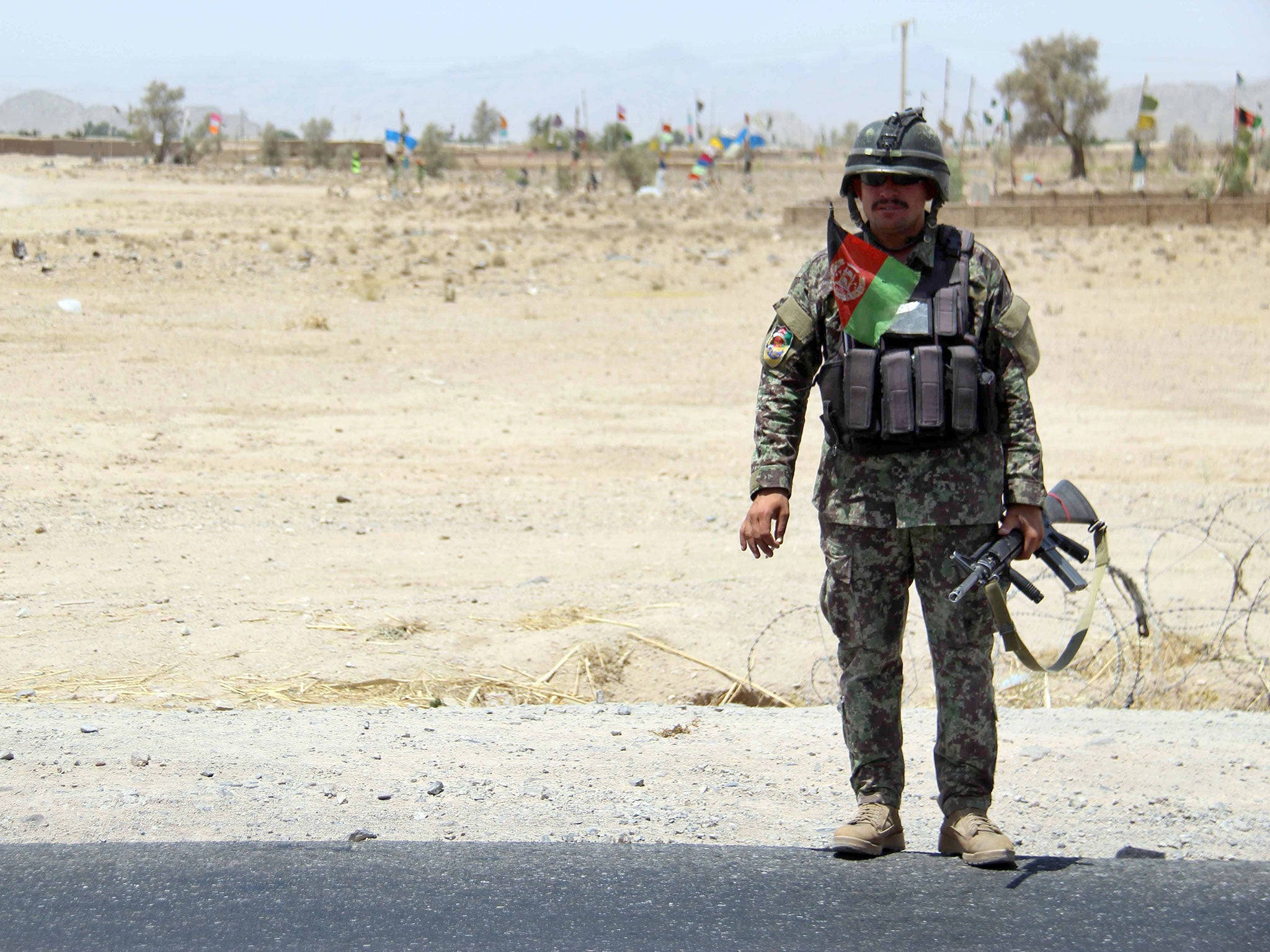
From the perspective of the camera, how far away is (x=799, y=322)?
3199 millimetres

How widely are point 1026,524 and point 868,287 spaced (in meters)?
0.63

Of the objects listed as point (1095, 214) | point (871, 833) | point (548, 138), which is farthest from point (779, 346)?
point (548, 138)

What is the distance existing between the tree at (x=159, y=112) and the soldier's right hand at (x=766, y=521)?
237 ft

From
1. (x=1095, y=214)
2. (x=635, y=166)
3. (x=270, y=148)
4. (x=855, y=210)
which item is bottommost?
(x=855, y=210)

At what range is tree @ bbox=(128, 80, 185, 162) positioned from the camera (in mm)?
71562

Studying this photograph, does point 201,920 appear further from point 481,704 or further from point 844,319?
point 481,704

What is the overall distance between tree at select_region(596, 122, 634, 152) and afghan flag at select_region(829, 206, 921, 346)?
6558 centimetres

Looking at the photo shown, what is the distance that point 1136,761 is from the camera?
159 inches

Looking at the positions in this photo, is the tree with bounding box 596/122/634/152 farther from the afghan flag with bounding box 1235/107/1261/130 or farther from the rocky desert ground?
the rocky desert ground

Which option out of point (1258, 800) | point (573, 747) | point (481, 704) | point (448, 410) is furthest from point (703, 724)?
point (448, 410)

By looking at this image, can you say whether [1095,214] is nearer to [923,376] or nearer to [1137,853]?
[1137,853]

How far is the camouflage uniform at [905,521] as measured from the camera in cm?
311

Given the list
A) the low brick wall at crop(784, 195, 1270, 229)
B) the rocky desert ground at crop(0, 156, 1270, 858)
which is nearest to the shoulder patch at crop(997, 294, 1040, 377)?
the rocky desert ground at crop(0, 156, 1270, 858)

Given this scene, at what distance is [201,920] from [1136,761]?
2.61 metres
